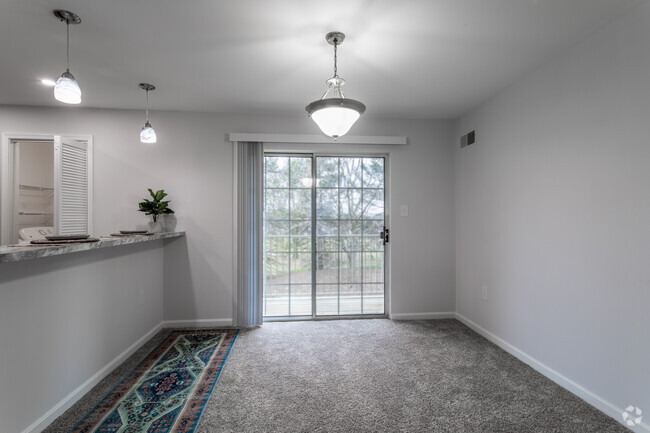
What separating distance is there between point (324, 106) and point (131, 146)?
256 cm

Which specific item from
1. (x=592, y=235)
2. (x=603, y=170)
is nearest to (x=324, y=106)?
(x=603, y=170)

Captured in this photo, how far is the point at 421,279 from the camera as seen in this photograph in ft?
12.5

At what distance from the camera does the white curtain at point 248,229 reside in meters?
3.58

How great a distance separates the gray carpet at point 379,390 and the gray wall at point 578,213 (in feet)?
1.04

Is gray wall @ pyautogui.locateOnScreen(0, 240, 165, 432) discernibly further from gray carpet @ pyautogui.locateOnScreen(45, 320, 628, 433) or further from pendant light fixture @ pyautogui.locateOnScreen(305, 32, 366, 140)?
pendant light fixture @ pyautogui.locateOnScreen(305, 32, 366, 140)

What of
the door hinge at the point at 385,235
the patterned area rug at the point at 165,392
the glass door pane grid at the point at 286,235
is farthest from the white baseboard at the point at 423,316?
the patterned area rug at the point at 165,392

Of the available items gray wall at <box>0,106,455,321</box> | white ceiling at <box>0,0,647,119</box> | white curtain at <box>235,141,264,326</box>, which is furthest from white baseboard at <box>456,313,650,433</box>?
white curtain at <box>235,141,264,326</box>

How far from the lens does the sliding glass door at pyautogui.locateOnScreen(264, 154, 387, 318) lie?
379 centimetres

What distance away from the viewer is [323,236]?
3818 mm

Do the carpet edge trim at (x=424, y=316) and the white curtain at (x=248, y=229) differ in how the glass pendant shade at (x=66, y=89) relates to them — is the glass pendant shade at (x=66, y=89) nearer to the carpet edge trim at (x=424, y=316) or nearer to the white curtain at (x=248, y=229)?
the white curtain at (x=248, y=229)

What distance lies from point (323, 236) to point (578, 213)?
7.92 feet

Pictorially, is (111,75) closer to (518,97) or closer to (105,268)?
(105,268)

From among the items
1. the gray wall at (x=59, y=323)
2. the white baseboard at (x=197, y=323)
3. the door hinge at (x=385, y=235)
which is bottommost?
the white baseboard at (x=197, y=323)

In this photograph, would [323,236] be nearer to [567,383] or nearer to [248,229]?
[248,229]
